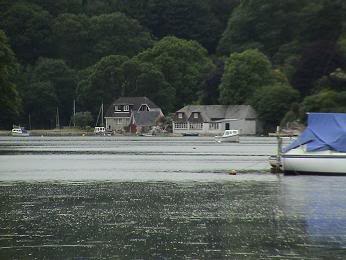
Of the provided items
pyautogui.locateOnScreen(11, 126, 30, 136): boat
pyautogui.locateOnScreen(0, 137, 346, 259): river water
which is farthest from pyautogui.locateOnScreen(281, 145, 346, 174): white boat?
pyautogui.locateOnScreen(11, 126, 30, 136): boat

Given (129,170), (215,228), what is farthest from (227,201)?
(129,170)

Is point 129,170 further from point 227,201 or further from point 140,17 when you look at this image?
point 140,17

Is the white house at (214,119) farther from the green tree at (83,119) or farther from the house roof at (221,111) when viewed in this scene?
the green tree at (83,119)

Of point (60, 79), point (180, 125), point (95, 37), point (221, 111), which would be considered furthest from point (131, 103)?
point (95, 37)

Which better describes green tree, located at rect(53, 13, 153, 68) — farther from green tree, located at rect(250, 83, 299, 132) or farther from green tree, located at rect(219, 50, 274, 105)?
green tree, located at rect(250, 83, 299, 132)

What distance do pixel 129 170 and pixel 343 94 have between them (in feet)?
A: 195

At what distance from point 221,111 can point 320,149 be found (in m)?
92.1

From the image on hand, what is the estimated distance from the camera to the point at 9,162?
2544 inches

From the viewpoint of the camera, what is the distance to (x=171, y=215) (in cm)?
3048

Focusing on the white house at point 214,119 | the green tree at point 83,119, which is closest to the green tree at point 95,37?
the green tree at point 83,119

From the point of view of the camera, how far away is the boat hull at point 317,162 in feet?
155

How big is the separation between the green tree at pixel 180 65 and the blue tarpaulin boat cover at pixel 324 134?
330ft

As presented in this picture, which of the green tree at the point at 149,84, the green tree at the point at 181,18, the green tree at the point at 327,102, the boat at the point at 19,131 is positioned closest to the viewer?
Answer: the green tree at the point at 327,102

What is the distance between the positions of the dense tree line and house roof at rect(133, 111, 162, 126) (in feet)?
9.30
